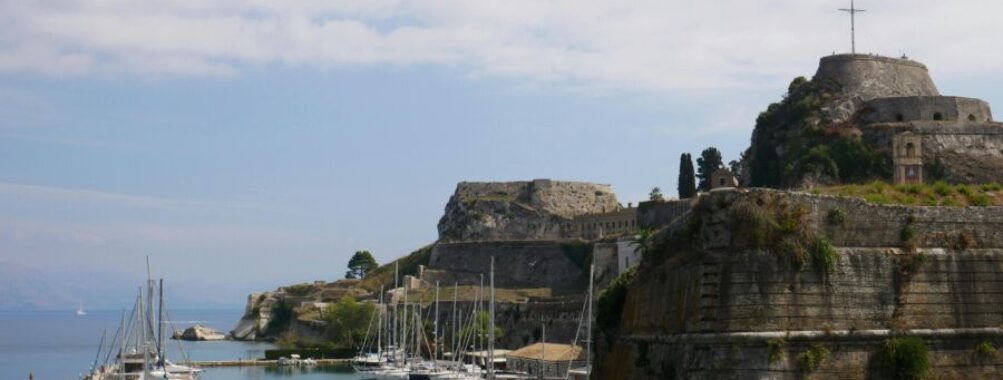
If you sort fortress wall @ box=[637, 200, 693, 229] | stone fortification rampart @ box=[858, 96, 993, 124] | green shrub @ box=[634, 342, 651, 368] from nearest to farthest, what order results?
green shrub @ box=[634, 342, 651, 368] → stone fortification rampart @ box=[858, 96, 993, 124] → fortress wall @ box=[637, 200, 693, 229]

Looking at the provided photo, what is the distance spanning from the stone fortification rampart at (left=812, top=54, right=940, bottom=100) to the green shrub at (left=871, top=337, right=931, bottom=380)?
1641 inches

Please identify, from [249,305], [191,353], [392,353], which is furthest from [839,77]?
[249,305]

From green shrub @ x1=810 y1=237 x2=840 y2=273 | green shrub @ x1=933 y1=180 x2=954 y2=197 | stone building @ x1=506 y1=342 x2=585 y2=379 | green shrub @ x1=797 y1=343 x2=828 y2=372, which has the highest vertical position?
green shrub @ x1=933 y1=180 x2=954 y2=197

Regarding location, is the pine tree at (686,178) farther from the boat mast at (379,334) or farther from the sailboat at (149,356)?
the sailboat at (149,356)

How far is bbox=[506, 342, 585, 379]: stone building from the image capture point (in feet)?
193

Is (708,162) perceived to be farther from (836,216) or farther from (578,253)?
(836,216)

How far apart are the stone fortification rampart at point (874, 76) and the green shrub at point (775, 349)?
4300cm

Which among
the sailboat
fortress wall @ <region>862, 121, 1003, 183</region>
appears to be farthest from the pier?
fortress wall @ <region>862, 121, 1003, 183</region>

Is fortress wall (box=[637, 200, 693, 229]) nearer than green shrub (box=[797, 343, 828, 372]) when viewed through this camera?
No

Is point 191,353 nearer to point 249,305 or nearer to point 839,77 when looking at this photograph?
point 249,305

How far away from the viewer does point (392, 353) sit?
8250cm

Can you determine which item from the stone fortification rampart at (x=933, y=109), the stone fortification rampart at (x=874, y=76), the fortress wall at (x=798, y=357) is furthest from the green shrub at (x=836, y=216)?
the stone fortification rampart at (x=874, y=76)

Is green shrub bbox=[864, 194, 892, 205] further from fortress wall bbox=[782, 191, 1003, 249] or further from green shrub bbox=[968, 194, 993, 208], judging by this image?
green shrub bbox=[968, 194, 993, 208]

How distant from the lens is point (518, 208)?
111m
